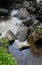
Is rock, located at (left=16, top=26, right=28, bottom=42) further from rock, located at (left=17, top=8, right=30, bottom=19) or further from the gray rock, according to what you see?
rock, located at (left=17, top=8, right=30, bottom=19)

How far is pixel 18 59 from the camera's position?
412 inches

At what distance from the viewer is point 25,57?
1066 cm

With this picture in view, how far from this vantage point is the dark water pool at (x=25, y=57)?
1023 cm

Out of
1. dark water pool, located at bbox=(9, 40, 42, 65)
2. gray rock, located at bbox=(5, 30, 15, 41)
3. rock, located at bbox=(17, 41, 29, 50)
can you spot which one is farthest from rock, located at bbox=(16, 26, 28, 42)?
dark water pool, located at bbox=(9, 40, 42, 65)

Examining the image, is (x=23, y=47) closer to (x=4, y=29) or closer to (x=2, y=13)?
(x=4, y=29)

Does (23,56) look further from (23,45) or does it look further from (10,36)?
(10,36)

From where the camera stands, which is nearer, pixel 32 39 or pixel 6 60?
pixel 6 60

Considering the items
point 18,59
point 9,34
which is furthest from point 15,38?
point 18,59

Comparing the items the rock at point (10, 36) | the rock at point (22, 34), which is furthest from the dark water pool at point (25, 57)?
the rock at point (22, 34)

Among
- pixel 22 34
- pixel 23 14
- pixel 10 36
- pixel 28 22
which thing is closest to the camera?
pixel 10 36

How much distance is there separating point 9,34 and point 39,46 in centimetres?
200

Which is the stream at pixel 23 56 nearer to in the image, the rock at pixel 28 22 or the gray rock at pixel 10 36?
the gray rock at pixel 10 36

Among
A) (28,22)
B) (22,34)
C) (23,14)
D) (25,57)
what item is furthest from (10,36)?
(23,14)

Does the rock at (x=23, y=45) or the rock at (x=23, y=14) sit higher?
the rock at (x=23, y=14)
